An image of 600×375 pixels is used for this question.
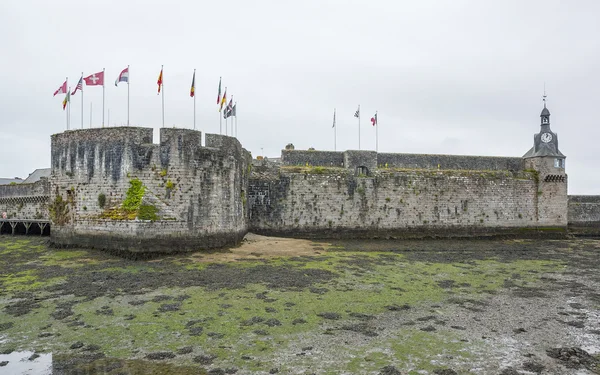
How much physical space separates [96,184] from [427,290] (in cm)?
1253

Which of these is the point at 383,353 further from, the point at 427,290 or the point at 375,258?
the point at 375,258

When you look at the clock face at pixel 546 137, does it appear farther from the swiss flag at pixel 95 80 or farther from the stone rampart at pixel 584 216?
the swiss flag at pixel 95 80

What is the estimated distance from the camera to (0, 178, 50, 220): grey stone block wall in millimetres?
23312

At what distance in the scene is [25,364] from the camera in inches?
232

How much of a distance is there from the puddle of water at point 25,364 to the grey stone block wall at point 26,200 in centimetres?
1948

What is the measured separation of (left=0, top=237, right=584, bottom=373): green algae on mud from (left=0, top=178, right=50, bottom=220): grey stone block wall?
29.2 ft

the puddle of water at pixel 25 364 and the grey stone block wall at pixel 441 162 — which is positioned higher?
the grey stone block wall at pixel 441 162

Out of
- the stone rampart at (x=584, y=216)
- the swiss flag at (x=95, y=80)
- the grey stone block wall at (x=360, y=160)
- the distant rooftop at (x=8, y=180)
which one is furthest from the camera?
the distant rooftop at (x=8, y=180)

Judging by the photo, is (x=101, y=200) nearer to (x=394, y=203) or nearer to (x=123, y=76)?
(x=123, y=76)

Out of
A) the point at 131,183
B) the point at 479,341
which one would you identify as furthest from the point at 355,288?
the point at 131,183

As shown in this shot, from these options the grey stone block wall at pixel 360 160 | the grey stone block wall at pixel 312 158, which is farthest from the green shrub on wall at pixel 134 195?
the grey stone block wall at pixel 360 160

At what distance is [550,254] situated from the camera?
1736 centimetres

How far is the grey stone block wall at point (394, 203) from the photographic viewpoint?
69.5ft

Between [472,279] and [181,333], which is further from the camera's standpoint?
[472,279]
